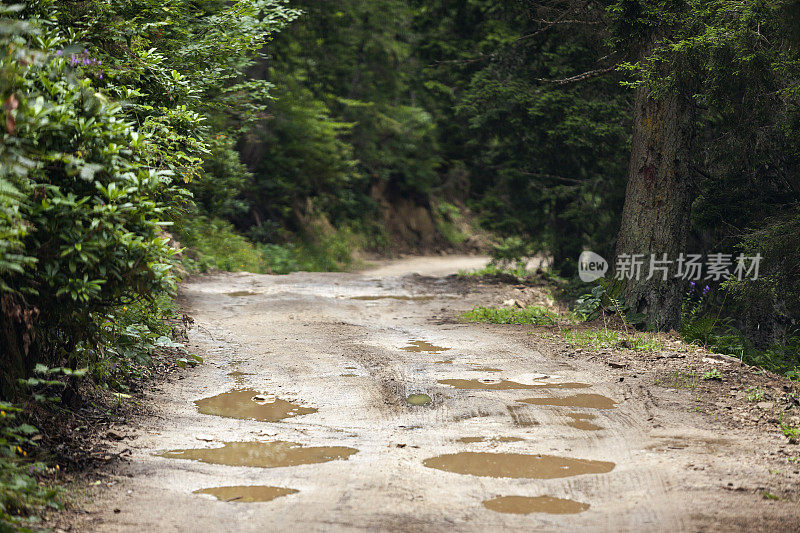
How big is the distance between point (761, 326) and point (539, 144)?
686cm

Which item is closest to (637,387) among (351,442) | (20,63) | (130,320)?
(351,442)

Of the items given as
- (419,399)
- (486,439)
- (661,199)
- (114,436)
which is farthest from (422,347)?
(114,436)

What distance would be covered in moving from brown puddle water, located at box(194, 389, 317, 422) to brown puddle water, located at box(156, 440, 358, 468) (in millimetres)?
734

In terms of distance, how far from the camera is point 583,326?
10594mm

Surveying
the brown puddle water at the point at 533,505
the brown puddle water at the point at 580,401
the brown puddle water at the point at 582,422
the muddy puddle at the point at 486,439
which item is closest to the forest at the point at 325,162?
the muddy puddle at the point at 486,439

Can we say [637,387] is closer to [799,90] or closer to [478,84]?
[799,90]

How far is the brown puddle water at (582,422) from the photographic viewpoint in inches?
234

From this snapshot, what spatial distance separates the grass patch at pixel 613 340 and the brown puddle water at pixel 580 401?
2.04 meters

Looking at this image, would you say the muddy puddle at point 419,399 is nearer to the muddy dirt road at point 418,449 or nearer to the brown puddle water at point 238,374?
the muddy dirt road at point 418,449

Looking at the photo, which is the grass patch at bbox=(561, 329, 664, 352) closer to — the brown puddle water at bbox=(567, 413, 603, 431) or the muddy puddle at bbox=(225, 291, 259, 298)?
the brown puddle water at bbox=(567, 413, 603, 431)

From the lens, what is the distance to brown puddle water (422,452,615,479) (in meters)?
4.95

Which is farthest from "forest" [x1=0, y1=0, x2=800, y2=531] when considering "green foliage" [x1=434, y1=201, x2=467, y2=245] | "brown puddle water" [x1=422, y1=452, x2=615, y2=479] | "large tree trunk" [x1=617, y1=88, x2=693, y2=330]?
"green foliage" [x1=434, y1=201, x2=467, y2=245]

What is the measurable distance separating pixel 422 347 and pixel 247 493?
4.85 meters

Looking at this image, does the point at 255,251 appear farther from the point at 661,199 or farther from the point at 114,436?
the point at 114,436
